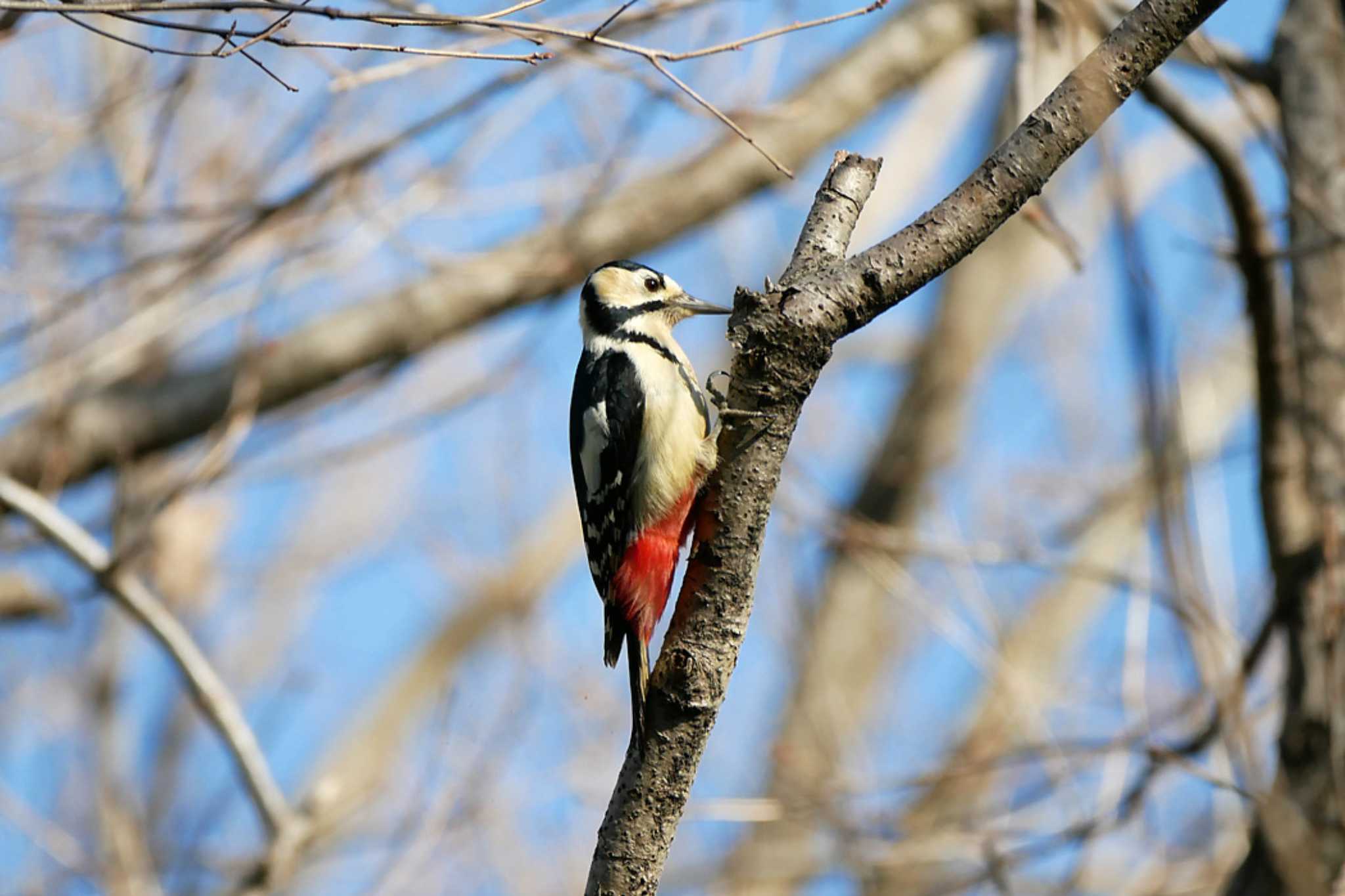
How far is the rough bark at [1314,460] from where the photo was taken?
432 cm

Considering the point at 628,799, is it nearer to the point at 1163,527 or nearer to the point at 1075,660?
the point at 1163,527

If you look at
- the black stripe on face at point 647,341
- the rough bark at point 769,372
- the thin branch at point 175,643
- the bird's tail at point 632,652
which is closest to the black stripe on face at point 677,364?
the black stripe on face at point 647,341

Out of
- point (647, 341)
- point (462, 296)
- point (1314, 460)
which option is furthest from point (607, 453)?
point (462, 296)

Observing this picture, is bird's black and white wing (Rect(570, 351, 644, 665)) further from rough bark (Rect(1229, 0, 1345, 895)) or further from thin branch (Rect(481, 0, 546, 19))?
rough bark (Rect(1229, 0, 1345, 895))

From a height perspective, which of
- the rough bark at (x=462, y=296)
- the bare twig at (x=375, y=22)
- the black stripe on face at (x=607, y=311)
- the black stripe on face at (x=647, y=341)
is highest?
the rough bark at (x=462, y=296)

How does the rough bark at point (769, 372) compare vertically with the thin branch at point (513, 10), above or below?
below

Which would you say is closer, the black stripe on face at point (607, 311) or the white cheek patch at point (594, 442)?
the white cheek patch at point (594, 442)

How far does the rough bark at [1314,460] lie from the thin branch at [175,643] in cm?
324

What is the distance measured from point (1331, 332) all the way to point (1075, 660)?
7.83m

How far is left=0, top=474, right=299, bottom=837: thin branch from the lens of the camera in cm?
479

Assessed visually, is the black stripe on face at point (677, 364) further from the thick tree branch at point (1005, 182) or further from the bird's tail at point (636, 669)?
the thick tree branch at point (1005, 182)

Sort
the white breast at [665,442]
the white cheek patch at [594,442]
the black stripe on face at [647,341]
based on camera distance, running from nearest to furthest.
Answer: the white breast at [665,442], the white cheek patch at [594,442], the black stripe on face at [647,341]

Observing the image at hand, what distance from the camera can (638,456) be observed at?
14.1 ft

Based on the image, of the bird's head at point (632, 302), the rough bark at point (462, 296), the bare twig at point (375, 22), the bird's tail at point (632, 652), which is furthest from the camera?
the rough bark at point (462, 296)
